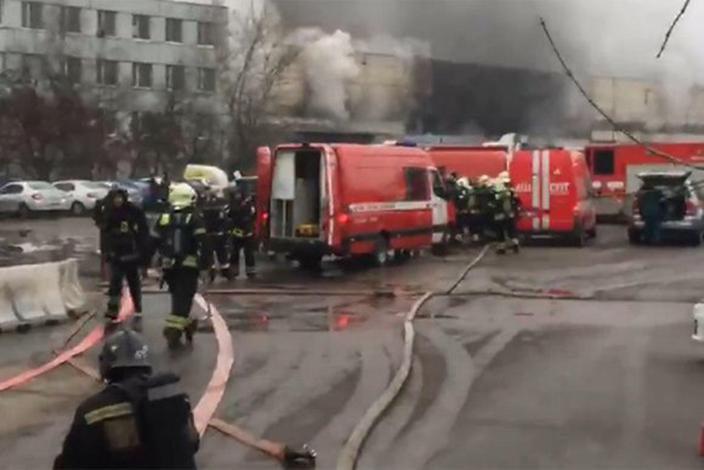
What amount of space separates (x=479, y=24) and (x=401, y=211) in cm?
395

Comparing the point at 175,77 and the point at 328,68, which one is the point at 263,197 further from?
the point at 175,77

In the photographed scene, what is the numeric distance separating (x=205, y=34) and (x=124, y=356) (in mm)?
63113

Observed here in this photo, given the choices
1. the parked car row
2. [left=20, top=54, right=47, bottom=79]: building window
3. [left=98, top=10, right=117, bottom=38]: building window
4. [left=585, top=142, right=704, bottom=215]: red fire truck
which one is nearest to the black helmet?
[left=585, top=142, right=704, bottom=215]: red fire truck

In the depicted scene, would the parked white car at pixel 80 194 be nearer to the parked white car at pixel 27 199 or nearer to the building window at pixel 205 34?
the parked white car at pixel 27 199

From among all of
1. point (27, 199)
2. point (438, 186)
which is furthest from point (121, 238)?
point (27, 199)

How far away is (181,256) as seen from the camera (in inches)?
423

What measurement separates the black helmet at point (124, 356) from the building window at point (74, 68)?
54826 millimetres

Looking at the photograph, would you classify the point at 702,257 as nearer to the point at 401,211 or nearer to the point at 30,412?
the point at 401,211

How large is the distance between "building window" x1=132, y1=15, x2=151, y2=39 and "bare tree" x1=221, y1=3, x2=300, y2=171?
1923 cm

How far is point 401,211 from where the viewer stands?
19734mm

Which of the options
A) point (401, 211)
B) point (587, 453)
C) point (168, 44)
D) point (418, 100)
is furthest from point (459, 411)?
point (168, 44)

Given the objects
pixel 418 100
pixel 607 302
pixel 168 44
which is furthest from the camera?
pixel 168 44

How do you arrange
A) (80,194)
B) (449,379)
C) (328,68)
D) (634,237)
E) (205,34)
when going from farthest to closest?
(205,34) < (80,194) < (328,68) < (634,237) < (449,379)

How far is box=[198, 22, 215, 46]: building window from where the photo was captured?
206 feet
